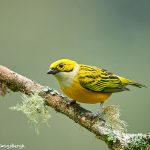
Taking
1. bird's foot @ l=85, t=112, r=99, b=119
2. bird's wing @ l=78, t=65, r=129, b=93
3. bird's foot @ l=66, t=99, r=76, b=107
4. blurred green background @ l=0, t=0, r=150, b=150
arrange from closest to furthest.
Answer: bird's foot @ l=85, t=112, r=99, b=119, bird's foot @ l=66, t=99, r=76, b=107, bird's wing @ l=78, t=65, r=129, b=93, blurred green background @ l=0, t=0, r=150, b=150

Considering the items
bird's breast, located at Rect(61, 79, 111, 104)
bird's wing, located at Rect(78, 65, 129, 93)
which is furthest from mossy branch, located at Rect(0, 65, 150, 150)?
bird's wing, located at Rect(78, 65, 129, 93)

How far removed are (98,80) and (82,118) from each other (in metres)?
0.82

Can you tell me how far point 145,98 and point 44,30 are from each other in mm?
2856

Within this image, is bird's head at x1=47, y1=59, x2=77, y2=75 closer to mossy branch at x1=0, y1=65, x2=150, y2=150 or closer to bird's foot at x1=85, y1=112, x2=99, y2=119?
mossy branch at x1=0, y1=65, x2=150, y2=150

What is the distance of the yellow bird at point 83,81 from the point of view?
280 inches

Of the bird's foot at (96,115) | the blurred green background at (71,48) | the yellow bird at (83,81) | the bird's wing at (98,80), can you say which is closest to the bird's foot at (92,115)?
the bird's foot at (96,115)

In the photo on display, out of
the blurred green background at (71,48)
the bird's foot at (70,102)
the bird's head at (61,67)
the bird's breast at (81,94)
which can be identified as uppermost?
the bird's head at (61,67)

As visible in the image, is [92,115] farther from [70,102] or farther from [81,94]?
[81,94]

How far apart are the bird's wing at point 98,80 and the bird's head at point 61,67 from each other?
0.42 feet

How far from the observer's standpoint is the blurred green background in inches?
441

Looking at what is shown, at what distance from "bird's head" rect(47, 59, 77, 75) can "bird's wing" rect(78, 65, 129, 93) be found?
127mm

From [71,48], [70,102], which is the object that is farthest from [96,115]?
[71,48]

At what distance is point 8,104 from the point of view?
1134 cm

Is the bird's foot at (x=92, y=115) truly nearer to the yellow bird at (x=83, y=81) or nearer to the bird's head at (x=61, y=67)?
the yellow bird at (x=83, y=81)
